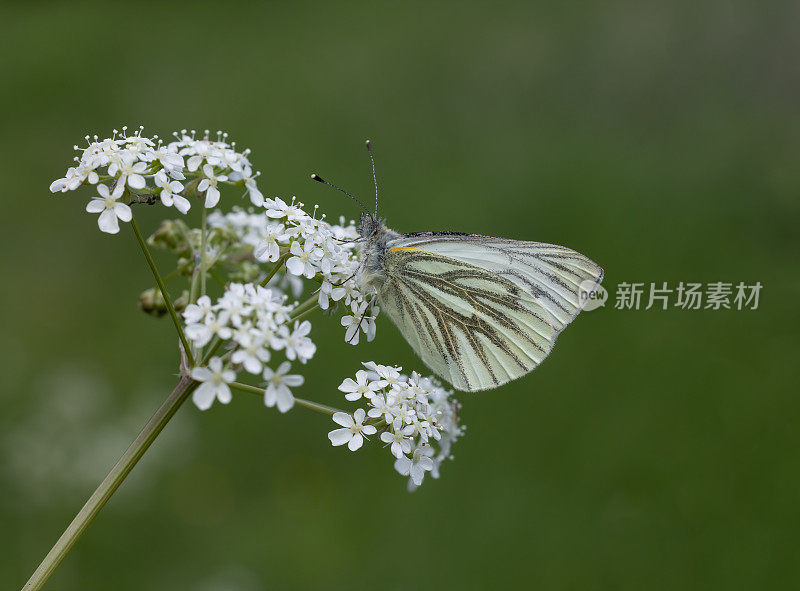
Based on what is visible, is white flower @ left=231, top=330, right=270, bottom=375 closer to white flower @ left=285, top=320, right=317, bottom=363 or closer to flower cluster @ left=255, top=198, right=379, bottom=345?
white flower @ left=285, top=320, right=317, bottom=363

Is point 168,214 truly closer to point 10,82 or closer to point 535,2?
point 10,82

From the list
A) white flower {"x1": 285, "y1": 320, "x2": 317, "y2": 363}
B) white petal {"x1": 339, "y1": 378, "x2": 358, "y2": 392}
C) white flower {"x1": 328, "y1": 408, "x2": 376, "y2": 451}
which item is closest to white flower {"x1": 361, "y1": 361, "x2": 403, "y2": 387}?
white petal {"x1": 339, "y1": 378, "x2": 358, "y2": 392}

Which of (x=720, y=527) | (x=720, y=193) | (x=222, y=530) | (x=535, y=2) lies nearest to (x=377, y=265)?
(x=222, y=530)

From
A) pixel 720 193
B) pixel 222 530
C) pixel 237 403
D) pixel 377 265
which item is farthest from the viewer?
pixel 720 193

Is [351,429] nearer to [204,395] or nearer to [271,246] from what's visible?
[204,395]

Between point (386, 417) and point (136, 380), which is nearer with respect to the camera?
point (386, 417)

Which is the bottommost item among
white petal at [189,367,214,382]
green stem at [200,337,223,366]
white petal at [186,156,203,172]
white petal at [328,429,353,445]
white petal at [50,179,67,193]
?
white petal at [189,367,214,382]
